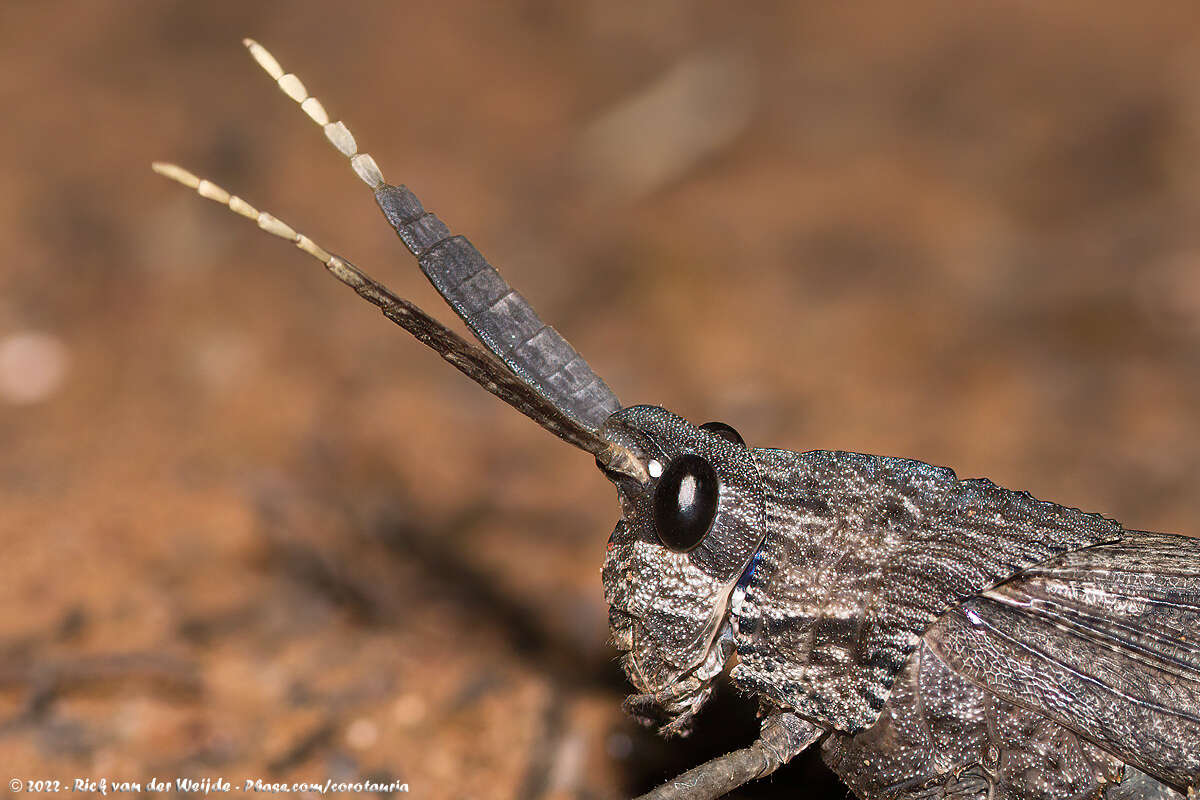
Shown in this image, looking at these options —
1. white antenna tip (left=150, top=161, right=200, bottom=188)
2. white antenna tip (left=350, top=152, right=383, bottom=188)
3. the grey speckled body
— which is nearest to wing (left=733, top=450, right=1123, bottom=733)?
the grey speckled body

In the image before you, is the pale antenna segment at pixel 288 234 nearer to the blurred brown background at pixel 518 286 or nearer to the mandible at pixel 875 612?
the mandible at pixel 875 612

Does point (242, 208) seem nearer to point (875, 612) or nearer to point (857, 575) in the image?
point (857, 575)

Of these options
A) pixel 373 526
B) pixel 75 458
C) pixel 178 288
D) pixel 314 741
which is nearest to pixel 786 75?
pixel 178 288

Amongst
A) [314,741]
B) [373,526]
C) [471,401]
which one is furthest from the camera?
[471,401]

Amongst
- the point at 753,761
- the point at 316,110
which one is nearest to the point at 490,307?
the point at 316,110

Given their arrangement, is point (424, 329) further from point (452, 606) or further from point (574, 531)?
point (574, 531)

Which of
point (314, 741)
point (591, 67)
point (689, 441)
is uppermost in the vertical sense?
point (591, 67)

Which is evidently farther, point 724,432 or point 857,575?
point 724,432
